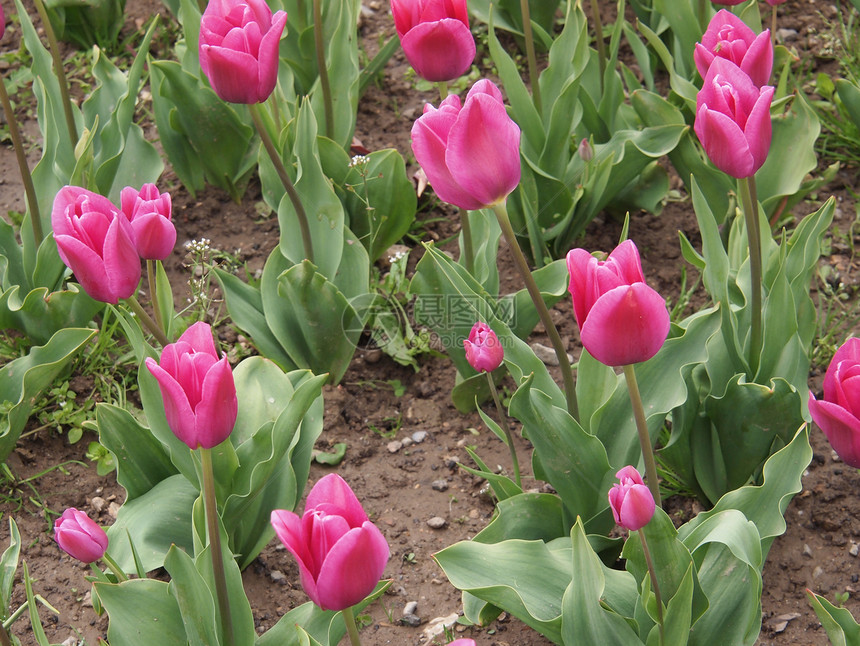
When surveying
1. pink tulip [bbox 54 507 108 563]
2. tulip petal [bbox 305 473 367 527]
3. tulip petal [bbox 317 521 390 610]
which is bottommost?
pink tulip [bbox 54 507 108 563]

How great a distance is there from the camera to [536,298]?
5.57 ft

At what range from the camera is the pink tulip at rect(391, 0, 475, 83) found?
81.4 inches

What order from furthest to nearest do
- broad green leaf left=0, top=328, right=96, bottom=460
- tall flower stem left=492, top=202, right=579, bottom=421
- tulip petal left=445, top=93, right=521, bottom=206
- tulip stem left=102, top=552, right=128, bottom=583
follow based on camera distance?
broad green leaf left=0, top=328, right=96, bottom=460 → tulip stem left=102, top=552, right=128, bottom=583 → tall flower stem left=492, top=202, right=579, bottom=421 → tulip petal left=445, top=93, right=521, bottom=206

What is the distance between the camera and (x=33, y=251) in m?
2.67

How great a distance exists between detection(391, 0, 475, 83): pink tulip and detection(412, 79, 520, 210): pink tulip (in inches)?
20.7

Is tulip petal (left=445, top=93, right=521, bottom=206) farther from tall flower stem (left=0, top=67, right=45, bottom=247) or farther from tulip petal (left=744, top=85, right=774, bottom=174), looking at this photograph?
tall flower stem (left=0, top=67, right=45, bottom=247)

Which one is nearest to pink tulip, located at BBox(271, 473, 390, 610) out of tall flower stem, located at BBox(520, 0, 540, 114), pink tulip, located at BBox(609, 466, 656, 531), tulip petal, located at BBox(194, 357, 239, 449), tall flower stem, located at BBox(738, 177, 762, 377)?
tulip petal, located at BBox(194, 357, 239, 449)

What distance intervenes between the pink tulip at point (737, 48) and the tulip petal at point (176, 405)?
1233 mm

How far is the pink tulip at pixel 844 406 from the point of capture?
153 centimetres

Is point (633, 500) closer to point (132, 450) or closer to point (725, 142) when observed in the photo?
point (725, 142)

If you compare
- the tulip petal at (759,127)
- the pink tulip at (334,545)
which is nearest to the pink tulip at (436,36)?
the tulip petal at (759,127)

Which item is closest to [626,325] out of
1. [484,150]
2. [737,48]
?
[484,150]

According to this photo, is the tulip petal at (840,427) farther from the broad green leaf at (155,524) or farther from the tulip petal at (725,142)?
the broad green leaf at (155,524)

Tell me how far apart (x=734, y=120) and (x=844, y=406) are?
1.77 ft
